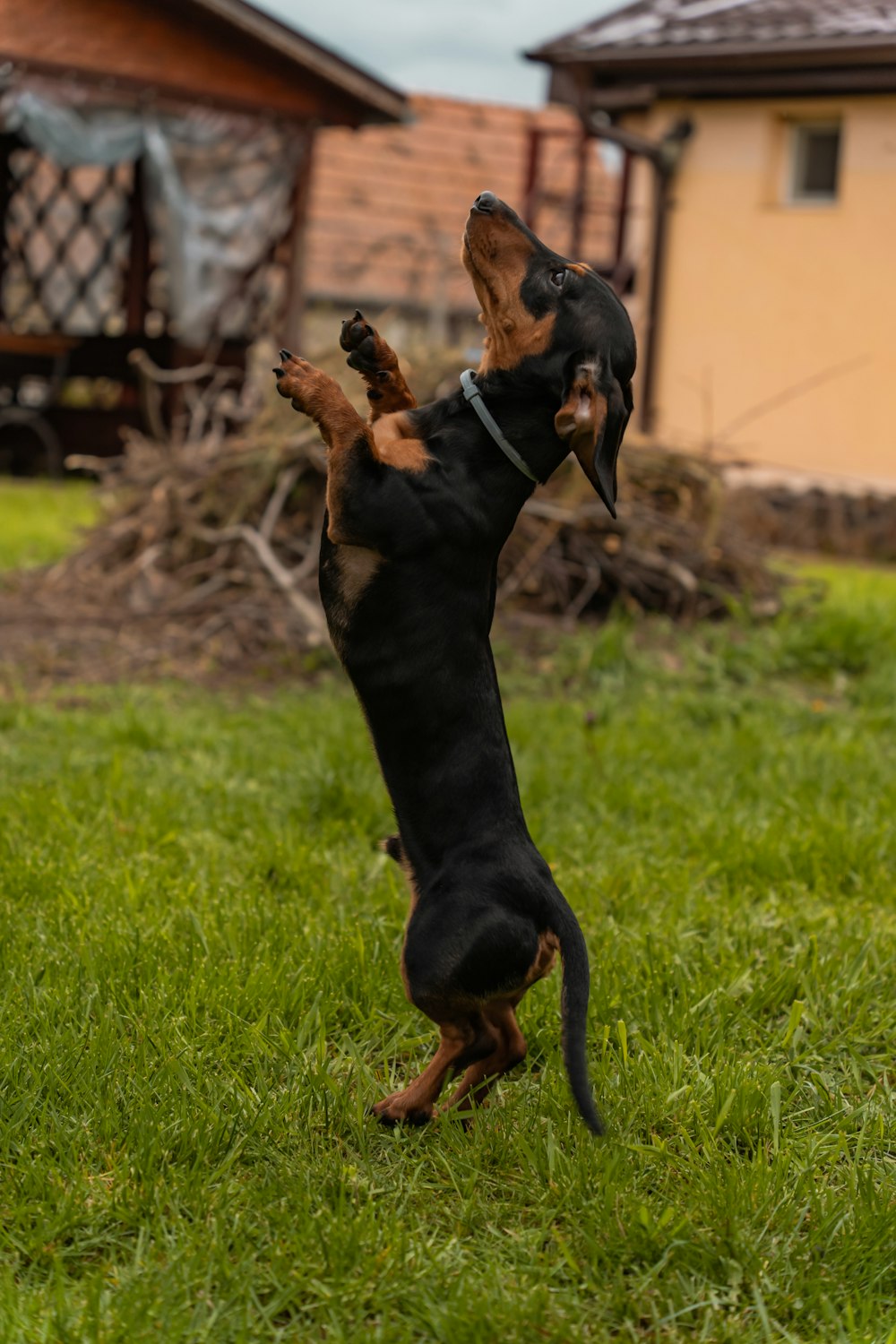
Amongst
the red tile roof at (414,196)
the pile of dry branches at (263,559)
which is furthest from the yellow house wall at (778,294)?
the red tile roof at (414,196)

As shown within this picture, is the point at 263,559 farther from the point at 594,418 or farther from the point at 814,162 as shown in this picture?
the point at 814,162

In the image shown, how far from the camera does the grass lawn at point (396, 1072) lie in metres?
2.22

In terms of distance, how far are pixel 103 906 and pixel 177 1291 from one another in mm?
1440

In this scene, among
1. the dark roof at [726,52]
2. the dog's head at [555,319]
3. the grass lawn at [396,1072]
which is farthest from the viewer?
the dark roof at [726,52]

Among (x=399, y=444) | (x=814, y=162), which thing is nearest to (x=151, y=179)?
(x=814, y=162)

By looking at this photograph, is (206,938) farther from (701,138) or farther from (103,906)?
(701,138)

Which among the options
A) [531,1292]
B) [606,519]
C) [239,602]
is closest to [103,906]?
[531,1292]

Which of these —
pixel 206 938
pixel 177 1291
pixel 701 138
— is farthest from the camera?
pixel 701 138

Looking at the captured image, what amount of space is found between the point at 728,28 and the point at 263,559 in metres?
8.74

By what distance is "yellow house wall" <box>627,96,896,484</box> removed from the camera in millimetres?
12930

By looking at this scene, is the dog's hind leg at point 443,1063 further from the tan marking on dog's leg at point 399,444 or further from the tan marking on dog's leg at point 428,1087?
the tan marking on dog's leg at point 399,444

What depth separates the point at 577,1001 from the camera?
2.51 meters

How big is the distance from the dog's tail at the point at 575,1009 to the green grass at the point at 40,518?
6.50 meters

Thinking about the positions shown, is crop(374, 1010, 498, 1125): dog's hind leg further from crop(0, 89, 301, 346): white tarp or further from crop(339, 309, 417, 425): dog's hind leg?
crop(0, 89, 301, 346): white tarp
